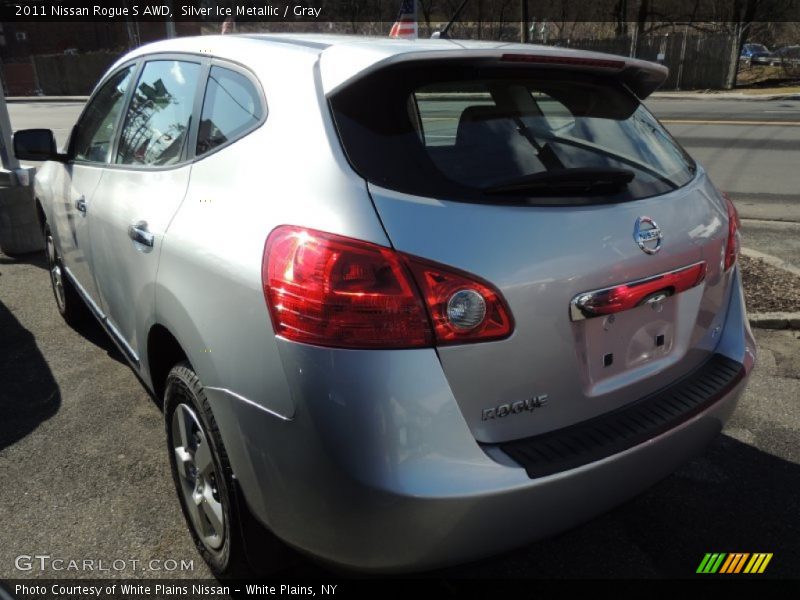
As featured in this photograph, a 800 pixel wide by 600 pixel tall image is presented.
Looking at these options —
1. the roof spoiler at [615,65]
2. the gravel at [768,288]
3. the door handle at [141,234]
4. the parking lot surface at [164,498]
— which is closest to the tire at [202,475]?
the parking lot surface at [164,498]

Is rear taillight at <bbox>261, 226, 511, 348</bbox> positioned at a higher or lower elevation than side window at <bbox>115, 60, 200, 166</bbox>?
lower

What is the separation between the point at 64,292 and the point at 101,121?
1.46m

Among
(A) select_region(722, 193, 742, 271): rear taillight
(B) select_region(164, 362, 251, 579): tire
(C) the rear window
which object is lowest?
(B) select_region(164, 362, 251, 579): tire

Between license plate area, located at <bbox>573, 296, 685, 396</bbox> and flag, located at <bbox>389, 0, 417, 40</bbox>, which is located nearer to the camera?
license plate area, located at <bbox>573, 296, 685, 396</bbox>

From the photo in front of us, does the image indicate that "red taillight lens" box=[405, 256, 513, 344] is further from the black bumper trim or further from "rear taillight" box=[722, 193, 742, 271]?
"rear taillight" box=[722, 193, 742, 271]

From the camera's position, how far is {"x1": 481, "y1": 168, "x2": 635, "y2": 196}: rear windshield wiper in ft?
5.65

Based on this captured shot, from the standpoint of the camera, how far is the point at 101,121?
3303mm

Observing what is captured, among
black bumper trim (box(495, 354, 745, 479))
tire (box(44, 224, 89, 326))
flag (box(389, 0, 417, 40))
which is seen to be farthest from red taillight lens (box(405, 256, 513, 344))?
flag (box(389, 0, 417, 40))

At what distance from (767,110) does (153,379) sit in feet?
70.9

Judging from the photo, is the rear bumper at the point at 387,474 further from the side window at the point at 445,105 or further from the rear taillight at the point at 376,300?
the side window at the point at 445,105

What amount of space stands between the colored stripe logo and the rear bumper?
91 centimetres

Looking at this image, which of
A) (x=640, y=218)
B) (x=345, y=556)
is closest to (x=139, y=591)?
(x=345, y=556)

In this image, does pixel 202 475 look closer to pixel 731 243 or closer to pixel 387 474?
pixel 387 474
